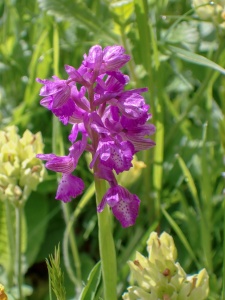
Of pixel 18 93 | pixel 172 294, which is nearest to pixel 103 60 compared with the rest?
pixel 172 294

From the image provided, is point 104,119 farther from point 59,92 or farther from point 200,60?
point 200,60

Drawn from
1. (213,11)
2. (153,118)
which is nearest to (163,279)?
(153,118)

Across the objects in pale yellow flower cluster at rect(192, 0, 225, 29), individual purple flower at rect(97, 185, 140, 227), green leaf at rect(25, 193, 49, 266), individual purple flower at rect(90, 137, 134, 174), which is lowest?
green leaf at rect(25, 193, 49, 266)

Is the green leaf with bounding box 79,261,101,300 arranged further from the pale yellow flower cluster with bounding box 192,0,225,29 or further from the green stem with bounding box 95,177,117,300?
the pale yellow flower cluster with bounding box 192,0,225,29

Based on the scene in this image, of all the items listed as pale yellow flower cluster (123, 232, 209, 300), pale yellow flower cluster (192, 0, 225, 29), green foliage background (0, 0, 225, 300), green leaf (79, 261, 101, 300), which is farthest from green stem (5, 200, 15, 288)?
pale yellow flower cluster (192, 0, 225, 29)

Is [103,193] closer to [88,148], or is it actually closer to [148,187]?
[88,148]

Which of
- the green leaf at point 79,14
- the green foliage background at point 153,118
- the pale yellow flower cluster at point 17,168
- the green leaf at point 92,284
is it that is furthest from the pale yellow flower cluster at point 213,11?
the green leaf at point 92,284
